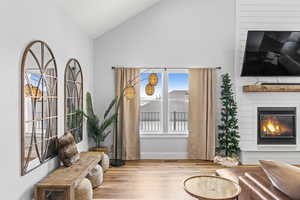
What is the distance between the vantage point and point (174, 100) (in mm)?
4859

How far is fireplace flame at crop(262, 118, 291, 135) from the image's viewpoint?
453 centimetres

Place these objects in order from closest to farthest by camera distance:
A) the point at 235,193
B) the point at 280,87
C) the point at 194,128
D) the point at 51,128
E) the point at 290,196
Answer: the point at 290,196 < the point at 235,193 < the point at 51,128 < the point at 280,87 < the point at 194,128

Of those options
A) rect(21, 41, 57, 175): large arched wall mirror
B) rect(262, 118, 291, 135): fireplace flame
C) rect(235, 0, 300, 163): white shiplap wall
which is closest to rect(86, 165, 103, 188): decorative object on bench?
rect(21, 41, 57, 175): large arched wall mirror

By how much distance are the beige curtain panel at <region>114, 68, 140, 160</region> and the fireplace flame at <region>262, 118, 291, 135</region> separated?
2705mm

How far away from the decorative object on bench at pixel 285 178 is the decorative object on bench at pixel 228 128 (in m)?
2.80

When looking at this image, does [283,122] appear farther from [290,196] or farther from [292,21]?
[290,196]

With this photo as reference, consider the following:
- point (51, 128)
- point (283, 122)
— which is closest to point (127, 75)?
point (51, 128)

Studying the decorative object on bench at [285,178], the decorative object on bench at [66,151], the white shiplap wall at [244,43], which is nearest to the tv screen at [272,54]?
the white shiplap wall at [244,43]

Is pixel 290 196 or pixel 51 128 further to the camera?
pixel 51 128

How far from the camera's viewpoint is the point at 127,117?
459cm

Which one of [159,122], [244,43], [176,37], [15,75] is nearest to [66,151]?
[15,75]

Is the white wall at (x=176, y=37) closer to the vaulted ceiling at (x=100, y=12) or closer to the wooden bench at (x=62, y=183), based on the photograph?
the vaulted ceiling at (x=100, y=12)

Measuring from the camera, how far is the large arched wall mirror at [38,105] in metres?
2.15

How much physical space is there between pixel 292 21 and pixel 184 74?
2.49 m
